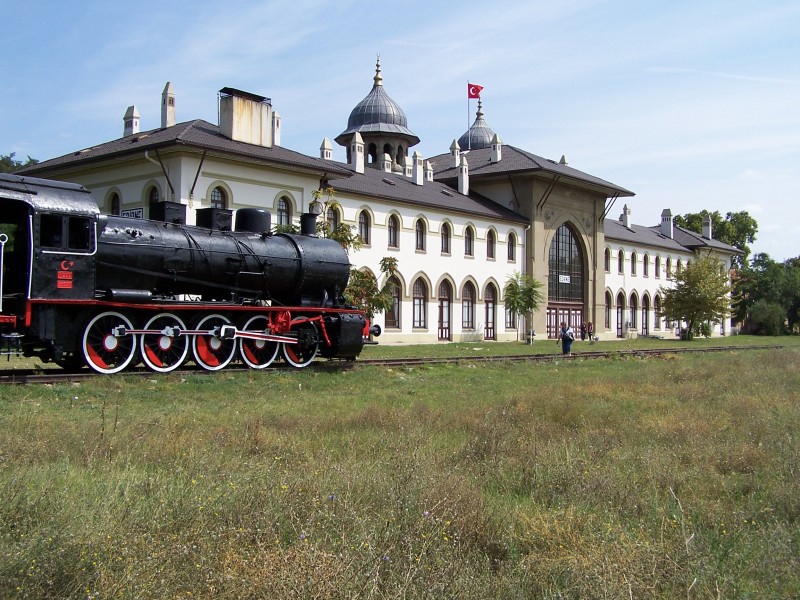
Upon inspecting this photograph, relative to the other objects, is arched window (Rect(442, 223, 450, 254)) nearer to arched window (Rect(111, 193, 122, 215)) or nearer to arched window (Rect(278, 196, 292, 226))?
arched window (Rect(278, 196, 292, 226))

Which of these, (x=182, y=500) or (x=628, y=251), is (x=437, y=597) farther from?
(x=628, y=251)

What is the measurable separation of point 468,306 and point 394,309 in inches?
278

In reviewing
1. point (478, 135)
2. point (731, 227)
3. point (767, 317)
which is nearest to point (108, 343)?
point (478, 135)

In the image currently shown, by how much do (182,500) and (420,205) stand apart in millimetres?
38732

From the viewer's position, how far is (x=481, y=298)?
48.8m

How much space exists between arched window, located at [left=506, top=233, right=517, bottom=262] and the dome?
12980 mm

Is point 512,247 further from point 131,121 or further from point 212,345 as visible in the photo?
point 212,345

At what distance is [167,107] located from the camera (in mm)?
37000

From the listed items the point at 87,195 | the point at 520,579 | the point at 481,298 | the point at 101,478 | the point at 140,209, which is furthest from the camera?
the point at 481,298

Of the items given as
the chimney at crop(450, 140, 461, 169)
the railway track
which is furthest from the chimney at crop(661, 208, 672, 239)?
the railway track

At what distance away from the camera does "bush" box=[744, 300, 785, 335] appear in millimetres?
82250

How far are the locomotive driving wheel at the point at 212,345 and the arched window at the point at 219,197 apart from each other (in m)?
16.1

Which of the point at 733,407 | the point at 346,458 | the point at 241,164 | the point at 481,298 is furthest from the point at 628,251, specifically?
the point at 346,458

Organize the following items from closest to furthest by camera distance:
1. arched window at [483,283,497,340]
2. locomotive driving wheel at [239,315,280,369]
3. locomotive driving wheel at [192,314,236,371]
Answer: locomotive driving wheel at [192,314,236,371], locomotive driving wheel at [239,315,280,369], arched window at [483,283,497,340]
